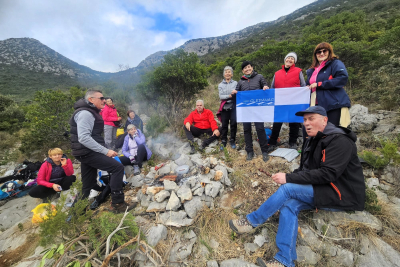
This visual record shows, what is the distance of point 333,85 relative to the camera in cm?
286

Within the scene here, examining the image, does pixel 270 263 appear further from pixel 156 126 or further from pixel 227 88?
pixel 156 126

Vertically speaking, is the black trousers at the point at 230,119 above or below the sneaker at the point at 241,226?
above

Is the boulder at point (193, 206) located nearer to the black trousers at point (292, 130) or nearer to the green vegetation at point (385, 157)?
the black trousers at point (292, 130)

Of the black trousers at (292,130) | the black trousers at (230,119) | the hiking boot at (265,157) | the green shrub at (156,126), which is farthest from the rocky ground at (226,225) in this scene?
the green shrub at (156,126)

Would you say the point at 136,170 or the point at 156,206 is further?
the point at 136,170

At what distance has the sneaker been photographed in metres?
2.30

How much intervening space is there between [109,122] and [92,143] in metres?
3.67

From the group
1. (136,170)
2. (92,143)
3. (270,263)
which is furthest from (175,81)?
(270,263)

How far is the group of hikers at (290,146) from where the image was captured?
1.91 meters

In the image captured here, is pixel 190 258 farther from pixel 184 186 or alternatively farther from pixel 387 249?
pixel 387 249

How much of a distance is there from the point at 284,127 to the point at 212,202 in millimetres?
4090

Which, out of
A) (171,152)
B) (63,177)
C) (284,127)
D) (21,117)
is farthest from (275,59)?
(21,117)

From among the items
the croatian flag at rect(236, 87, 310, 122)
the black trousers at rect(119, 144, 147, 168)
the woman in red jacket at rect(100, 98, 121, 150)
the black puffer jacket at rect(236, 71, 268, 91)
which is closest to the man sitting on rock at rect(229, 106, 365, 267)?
the croatian flag at rect(236, 87, 310, 122)

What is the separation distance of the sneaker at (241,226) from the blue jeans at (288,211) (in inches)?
7.0
